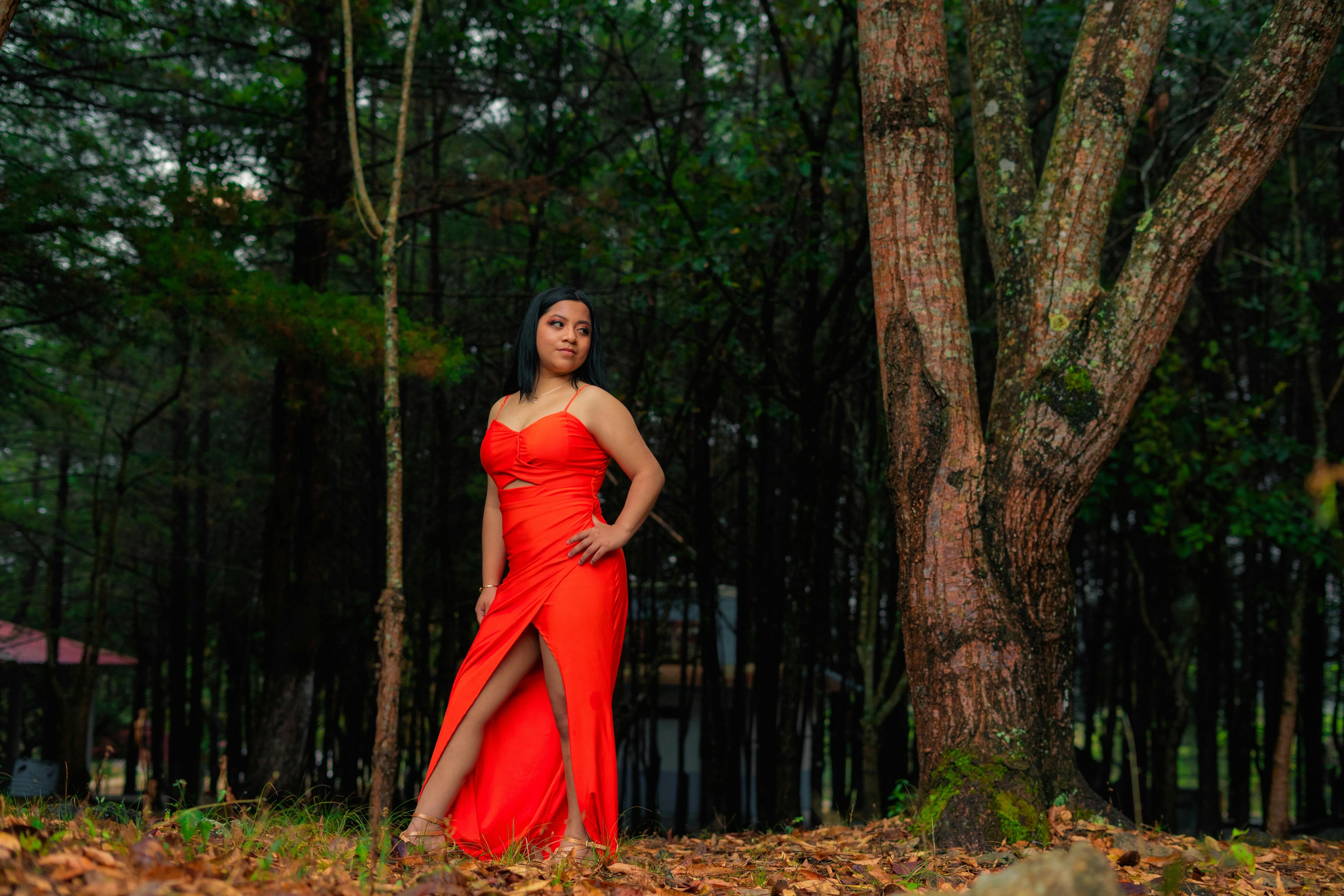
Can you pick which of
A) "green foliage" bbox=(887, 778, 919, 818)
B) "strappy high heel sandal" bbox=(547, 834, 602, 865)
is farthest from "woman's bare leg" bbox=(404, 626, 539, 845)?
"green foliage" bbox=(887, 778, 919, 818)

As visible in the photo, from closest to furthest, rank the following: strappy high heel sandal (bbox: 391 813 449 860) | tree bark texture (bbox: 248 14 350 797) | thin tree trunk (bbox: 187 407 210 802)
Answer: strappy high heel sandal (bbox: 391 813 449 860)
tree bark texture (bbox: 248 14 350 797)
thin tree trunk (bbox: 187 407 210 802)

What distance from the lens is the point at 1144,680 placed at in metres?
10.2

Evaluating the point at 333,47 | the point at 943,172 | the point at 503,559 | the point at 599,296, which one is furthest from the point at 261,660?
the point at 943,172

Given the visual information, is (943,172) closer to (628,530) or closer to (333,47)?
(628,530)

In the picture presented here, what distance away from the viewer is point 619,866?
2.66 metres

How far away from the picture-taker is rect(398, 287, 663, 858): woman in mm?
3004

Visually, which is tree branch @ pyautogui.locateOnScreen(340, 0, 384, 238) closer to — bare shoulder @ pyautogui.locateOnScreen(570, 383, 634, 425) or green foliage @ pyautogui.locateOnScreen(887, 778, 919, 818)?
bare shoulder @ pyautogui.locateOnScreen(570, 383, 634, 425)

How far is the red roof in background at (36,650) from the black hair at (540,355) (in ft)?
35.4

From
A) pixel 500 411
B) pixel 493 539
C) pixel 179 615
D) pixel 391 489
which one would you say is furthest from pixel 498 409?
pixel 179 615

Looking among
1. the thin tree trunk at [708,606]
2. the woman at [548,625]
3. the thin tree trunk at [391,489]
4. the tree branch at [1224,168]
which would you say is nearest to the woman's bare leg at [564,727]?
the woman at [548,625]

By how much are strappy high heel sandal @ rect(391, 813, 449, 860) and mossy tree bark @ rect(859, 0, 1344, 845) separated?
160 centimetres

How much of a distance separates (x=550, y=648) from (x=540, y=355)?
3.30 ft

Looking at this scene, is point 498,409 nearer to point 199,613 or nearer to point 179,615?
point 199,613

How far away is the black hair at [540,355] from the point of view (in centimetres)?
329
